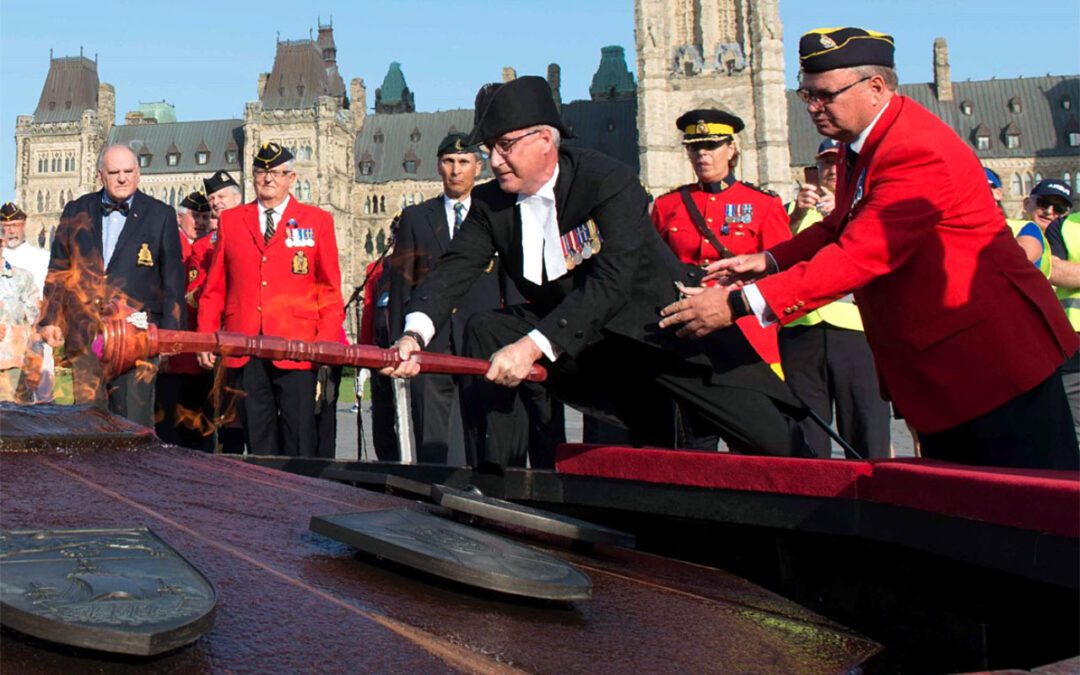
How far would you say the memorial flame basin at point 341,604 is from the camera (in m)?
1.39

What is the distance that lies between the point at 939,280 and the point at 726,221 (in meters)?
2.93

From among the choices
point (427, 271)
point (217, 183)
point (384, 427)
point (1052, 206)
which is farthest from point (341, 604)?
point (217, 183)

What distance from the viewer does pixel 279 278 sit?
18.4 feet

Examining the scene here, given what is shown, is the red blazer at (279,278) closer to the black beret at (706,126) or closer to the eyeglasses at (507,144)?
the black beret at (706,126)

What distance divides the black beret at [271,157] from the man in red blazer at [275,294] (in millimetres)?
11

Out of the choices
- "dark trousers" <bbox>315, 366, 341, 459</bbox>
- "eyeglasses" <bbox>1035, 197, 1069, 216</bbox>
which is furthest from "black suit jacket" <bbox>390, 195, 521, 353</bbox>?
"eyeglasses" <bbox>1035, 197, 1069, 216</bbox>

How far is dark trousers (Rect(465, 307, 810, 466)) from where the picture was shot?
3182 mm

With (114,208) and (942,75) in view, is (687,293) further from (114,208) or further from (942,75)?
(942,75)

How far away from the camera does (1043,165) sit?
204 feet

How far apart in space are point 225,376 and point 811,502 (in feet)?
14.3

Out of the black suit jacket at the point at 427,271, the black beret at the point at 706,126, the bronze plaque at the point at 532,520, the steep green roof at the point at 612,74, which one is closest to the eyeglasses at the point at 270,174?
the black suit jacket at the point at 427,271

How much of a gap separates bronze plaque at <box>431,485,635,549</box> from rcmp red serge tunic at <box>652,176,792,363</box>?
11.1 ft

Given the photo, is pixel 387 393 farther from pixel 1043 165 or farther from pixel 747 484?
pixel 1043 165

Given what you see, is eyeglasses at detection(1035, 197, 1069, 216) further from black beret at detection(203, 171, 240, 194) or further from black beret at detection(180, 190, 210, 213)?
black beret at detection(180, 190, 210, 213)
